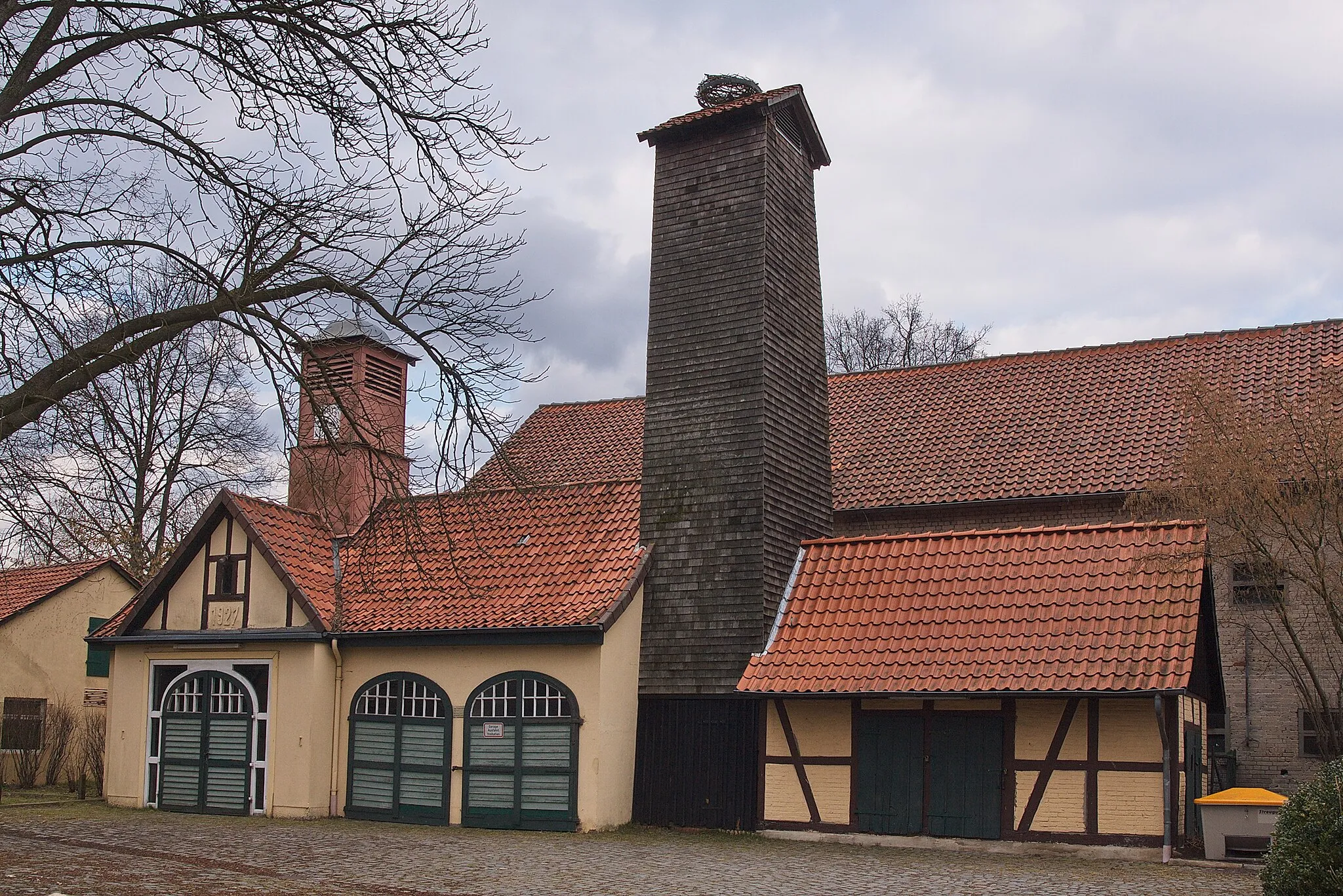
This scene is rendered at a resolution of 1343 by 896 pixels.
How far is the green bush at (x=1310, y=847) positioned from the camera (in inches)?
372

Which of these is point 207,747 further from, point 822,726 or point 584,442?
point 584,442

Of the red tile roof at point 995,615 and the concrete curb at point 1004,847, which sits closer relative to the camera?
the concrete curb at point 1004,847

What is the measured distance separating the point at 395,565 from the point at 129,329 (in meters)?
11.1

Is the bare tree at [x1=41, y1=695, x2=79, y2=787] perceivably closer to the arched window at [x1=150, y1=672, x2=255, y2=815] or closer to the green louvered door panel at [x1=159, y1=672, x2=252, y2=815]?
the arched window at [x1=150, y1=672, x2=255, y2=815]

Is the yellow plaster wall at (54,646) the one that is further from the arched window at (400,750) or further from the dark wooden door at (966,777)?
the dark wooden door at (966,777)

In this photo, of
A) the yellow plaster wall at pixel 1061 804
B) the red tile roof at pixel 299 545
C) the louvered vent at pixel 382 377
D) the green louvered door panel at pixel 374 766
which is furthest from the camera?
the louvered vent at pixel 382 377

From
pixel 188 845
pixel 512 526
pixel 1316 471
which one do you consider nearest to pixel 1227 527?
pixel 1316 471

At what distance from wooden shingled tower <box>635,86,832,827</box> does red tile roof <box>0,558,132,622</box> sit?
12895 millimetres

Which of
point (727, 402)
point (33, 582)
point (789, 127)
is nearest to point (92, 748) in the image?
point (33, 582)

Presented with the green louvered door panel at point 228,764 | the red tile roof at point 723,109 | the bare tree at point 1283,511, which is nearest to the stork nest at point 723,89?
the red tile roof at point 723,109

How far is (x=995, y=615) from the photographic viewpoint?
1603 centimetres

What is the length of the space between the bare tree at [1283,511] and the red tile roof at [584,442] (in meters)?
9.90

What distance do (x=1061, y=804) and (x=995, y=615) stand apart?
7.80 ft

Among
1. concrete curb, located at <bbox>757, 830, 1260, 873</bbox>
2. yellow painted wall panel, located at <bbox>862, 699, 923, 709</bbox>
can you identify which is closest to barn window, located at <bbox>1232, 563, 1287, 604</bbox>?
concrete curb, located at <bbox>757, 830, 1260, 873</bbox>
